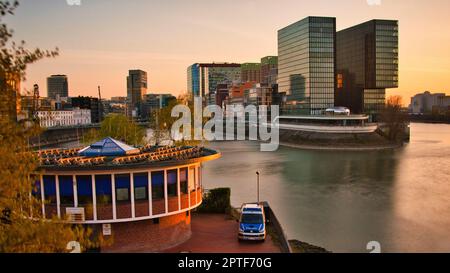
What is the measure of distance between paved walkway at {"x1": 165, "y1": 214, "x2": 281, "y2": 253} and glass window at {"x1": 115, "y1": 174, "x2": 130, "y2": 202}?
102 inches

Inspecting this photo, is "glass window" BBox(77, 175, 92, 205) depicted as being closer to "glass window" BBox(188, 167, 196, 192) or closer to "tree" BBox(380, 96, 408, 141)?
"glass window" BBox(188, 167, 196, 192)

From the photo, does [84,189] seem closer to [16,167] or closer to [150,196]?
[150,196]

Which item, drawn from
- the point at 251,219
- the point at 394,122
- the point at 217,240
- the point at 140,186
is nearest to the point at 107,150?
the point at 140,186

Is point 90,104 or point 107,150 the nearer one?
point 107,150

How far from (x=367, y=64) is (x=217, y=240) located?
375 feet

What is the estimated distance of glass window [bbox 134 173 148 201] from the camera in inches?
590

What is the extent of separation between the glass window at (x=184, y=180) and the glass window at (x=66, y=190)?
404cm

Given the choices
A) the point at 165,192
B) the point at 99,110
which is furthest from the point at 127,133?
the point at 99,110

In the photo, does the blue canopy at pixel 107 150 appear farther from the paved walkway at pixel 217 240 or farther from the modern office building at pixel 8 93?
the modern office building at pixel 8 93

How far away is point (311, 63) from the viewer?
4225 inches

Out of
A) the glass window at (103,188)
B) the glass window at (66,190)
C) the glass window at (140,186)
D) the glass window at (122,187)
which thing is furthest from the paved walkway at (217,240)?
the glass window at (66,190)

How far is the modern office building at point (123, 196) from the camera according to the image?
14.5 m

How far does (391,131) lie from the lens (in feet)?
279

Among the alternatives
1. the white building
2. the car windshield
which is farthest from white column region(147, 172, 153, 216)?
the white building
